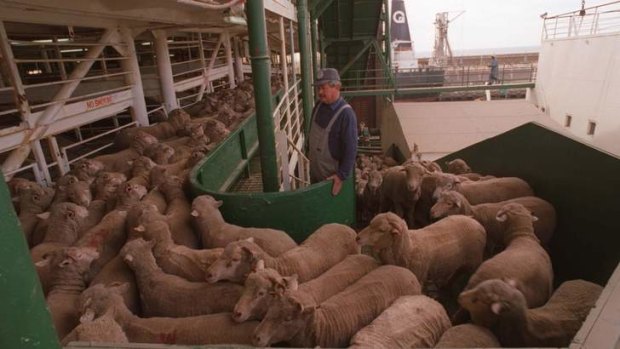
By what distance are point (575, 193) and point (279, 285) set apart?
336 centimetres

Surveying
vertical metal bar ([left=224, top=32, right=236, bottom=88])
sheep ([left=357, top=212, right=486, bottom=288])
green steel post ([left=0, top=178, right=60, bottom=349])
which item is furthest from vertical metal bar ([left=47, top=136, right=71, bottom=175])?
vertical metal bar ([left=224, top=32, right=236, bottom=88])

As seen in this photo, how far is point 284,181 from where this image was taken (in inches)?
197

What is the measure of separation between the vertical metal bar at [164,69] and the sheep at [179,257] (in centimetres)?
575

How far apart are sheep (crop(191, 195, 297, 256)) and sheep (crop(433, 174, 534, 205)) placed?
2654 millimetres

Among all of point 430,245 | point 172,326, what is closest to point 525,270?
point 430,245

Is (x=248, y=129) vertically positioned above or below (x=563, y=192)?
above

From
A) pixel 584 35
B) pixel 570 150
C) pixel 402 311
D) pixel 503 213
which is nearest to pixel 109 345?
pixel 402 311

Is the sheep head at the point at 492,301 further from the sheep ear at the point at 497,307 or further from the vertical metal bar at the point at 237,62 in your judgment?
the vertical metal bar at the point at 237,62

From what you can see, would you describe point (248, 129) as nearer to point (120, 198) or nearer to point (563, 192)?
point (120, 198)

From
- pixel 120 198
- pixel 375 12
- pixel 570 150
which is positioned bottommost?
pixel 120 198

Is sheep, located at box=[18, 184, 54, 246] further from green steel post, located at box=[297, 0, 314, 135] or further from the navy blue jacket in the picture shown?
green steel post, located at box=[297, 0, 314, 135]

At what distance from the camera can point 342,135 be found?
411 centimetres

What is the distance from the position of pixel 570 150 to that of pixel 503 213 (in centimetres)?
99

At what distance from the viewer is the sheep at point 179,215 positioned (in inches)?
157
